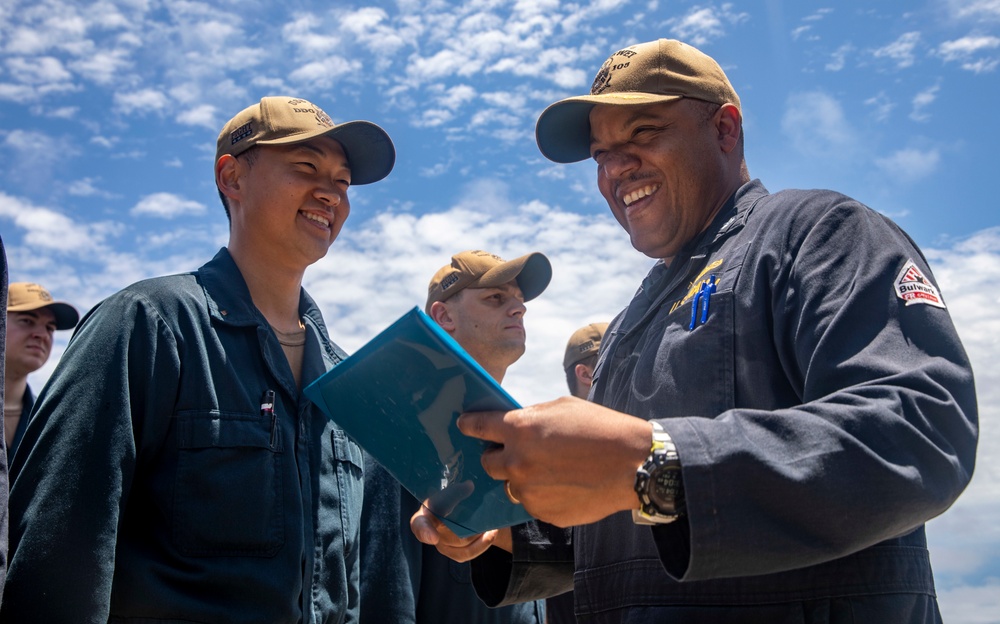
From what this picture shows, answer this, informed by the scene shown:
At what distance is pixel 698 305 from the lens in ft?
7.28

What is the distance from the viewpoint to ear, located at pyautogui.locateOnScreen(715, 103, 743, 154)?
9.39 ft

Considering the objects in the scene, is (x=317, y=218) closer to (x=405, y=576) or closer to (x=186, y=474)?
(x=186, y=474)

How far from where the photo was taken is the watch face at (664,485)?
61.8 inches

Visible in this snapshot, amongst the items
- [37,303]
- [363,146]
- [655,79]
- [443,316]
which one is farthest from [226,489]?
[37,303]

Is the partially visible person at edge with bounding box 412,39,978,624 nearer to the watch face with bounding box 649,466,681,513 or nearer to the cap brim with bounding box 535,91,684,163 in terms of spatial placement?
the watch face with bounding box 649,466,681,513

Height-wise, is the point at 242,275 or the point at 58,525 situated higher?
the point at 242,275

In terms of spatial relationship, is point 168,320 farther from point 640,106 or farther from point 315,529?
point 640,106

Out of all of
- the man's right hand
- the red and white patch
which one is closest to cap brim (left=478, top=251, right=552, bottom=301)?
the man's right hand

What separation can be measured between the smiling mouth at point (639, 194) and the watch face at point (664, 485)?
1.44m

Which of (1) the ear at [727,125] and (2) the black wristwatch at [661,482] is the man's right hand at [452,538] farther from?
(1) the ear at [727,125]

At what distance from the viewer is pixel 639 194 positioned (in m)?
2.88

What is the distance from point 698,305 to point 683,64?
3.20 ft

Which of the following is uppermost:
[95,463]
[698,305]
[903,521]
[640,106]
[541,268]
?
[541,268]

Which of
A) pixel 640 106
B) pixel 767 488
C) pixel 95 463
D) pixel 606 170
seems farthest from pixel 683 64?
pixel 95 463
